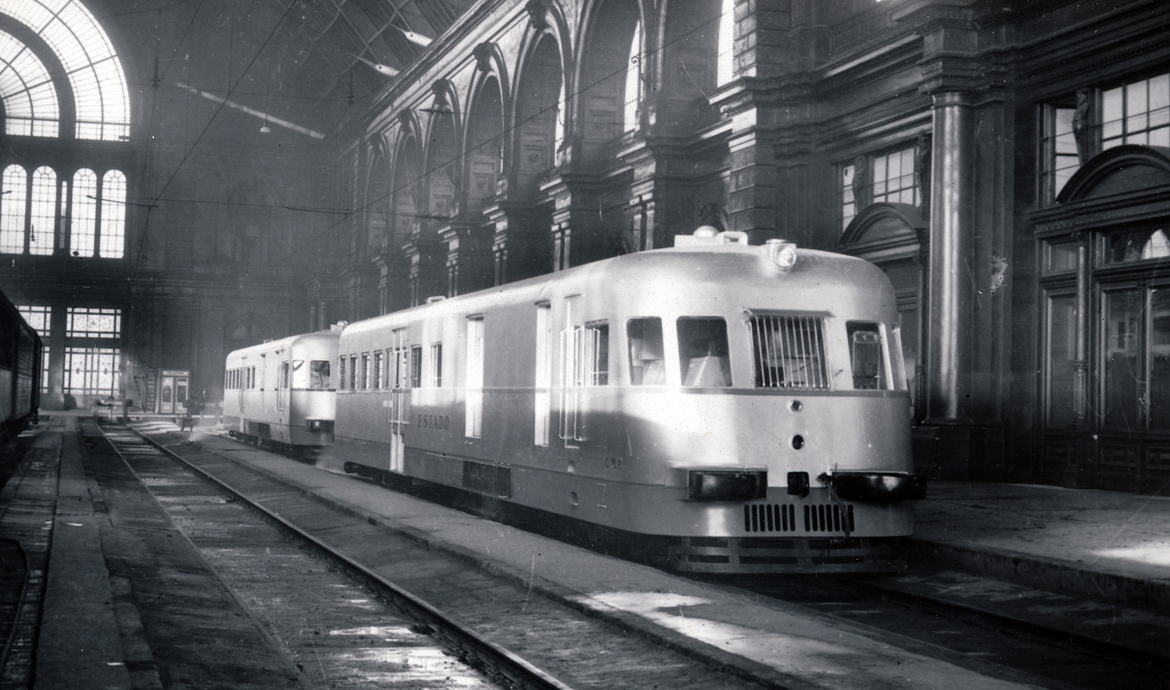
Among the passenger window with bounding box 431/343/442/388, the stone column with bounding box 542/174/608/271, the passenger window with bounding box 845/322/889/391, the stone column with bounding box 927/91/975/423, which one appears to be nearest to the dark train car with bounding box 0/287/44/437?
the passenger window with bounding box 431/343/442/388

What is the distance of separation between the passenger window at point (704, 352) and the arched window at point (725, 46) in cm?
1412

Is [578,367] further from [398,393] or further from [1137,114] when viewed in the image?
[1137,114]

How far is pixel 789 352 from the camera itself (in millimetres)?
11359

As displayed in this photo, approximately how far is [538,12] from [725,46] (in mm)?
8201

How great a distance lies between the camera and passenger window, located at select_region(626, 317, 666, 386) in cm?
1140

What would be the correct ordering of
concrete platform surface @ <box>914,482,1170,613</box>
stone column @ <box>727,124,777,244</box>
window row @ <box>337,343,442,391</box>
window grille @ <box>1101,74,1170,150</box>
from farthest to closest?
stone column @ <box>727,124,777,244</box> → window row @ <box>337,343,442,391</box> → window grille @ <box>1101,74,1170,150</box> → concrete platform surface @ <box>914,482,1170,613</box>

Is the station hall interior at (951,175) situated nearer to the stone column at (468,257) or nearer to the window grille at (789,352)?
the window grille at (789,352)

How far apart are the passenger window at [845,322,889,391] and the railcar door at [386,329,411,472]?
9.40m

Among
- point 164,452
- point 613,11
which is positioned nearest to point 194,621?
point 613,11

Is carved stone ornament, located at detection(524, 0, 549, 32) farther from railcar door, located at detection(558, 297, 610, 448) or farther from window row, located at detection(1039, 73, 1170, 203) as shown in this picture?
railcar door, located at detection(558, 297, 610, 448)

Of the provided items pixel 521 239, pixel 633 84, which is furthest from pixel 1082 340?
pixel 521 239

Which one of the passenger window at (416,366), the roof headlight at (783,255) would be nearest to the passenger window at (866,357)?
the roof headlight at (783,255)

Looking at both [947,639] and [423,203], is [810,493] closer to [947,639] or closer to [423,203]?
[947,639]

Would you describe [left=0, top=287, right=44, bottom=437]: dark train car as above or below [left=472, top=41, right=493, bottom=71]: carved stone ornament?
below
